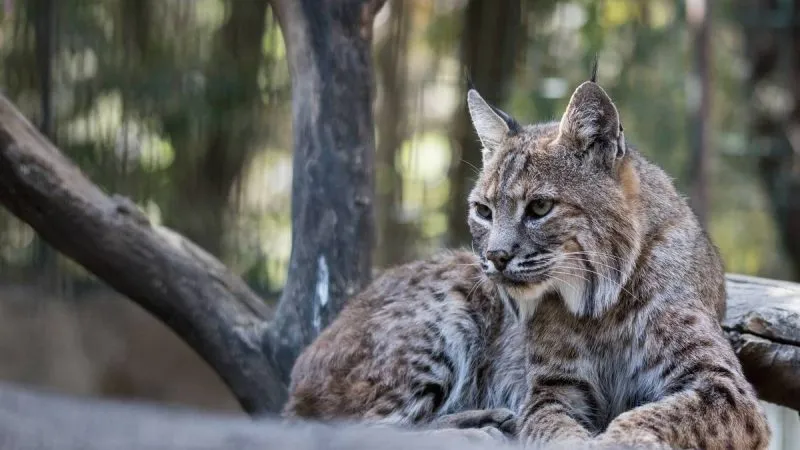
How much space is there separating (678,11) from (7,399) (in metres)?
7.14

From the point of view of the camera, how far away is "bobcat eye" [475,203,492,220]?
4.20 m

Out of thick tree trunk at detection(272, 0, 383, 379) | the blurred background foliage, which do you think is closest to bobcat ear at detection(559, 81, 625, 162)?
thick tree trunk at detection(272, 0, 383, 379)

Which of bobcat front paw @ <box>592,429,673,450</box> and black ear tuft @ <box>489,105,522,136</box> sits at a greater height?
black ear tuft @ <box>489,105,522,136</box>

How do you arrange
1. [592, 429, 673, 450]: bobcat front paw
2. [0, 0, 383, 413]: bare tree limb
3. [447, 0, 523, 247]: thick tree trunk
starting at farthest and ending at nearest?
[447, 0, 523, 247]: thick tree trunk < [0, 0, 383, 413]: bare tree limb < [592, 429, 673, 450]: bobcat front paw

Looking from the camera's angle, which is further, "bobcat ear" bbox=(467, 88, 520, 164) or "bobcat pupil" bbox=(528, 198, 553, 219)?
"bobcat ear" bbox=(467, 88, 520, 164)

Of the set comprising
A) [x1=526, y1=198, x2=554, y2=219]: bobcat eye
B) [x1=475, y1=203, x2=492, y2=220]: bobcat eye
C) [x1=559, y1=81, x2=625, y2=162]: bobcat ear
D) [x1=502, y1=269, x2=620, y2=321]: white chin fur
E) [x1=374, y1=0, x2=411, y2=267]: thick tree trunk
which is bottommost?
[x1=374, y1=0, x2=411, y2=267]: thick tree trunk

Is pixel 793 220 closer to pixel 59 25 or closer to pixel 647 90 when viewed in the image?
pixel 647 90

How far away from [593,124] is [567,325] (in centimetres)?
72

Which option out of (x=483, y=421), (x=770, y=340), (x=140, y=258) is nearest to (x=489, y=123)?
(x=483, y=421)

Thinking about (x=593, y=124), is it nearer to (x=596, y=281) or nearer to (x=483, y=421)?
(x=596, y=281)

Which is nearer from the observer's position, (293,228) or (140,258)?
(140,258)

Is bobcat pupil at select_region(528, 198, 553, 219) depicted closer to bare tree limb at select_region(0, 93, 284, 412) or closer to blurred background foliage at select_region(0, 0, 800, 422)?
bare tree limb at select_region(0, 93, 284, 412)

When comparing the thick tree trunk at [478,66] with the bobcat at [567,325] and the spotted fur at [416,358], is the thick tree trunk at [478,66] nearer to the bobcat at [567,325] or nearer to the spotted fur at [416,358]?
the spotted fur at [416,358]

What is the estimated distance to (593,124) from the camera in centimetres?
400
